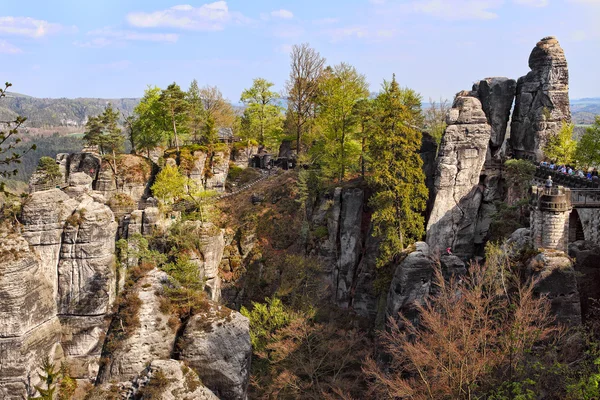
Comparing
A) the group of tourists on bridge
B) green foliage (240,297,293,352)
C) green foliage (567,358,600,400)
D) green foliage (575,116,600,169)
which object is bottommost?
green foliage (240,297,293,352)

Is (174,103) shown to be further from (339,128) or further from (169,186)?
(339,128)

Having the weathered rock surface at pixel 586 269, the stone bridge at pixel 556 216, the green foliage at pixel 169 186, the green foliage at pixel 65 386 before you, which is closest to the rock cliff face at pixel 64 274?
the green foliage at pixel 65 386

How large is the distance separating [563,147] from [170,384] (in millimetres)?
28897

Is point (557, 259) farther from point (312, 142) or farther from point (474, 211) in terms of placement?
point (312, 142)

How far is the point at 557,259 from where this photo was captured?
1941 centimetres

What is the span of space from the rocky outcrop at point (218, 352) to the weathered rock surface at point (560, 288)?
499 inches

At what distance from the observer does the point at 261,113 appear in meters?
55.1

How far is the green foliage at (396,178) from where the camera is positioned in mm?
27141

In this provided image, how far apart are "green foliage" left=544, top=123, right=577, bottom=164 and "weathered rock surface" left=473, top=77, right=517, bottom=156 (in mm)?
3606

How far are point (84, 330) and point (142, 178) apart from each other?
2553cm

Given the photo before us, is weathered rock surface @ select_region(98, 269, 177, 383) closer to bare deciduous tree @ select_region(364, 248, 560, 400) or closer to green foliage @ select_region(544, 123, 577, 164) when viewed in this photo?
bare deciduous tree @ select_region(364, 248, 560, 400)

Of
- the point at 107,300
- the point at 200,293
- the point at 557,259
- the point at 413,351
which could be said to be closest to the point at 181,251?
the point at 107,300

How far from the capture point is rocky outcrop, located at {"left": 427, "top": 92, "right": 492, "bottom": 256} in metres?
29.0

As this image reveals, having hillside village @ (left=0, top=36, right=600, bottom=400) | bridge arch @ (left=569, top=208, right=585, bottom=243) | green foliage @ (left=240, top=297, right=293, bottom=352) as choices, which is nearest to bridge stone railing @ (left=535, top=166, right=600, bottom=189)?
hillside village @ (left=0, top=36, right=600, bottom=400)
